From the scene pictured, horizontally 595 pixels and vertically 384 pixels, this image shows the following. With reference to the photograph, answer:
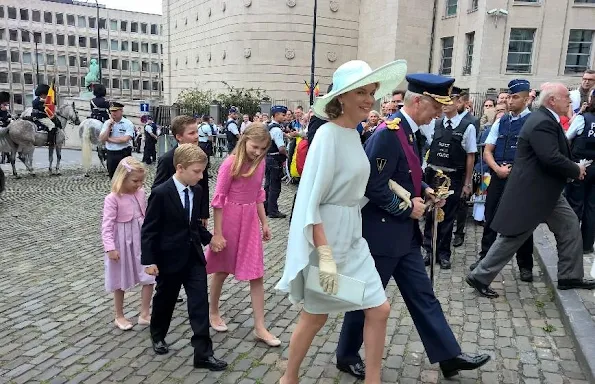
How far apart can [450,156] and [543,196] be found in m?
1.65

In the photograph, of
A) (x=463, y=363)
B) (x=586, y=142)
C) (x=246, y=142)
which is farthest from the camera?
(x=586, y=142)

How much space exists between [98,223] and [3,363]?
5.05 metres

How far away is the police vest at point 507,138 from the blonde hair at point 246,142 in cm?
334

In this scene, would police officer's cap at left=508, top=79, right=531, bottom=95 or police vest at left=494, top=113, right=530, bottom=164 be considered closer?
police officer's cap at left=508, top=79, right=531, bottom=95

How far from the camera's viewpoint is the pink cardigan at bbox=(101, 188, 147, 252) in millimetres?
4082

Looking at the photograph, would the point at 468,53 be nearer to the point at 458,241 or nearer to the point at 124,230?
the point at 458,241

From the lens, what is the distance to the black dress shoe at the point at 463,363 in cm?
329

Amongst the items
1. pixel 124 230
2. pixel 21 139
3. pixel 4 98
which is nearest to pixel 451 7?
pixel 4 98

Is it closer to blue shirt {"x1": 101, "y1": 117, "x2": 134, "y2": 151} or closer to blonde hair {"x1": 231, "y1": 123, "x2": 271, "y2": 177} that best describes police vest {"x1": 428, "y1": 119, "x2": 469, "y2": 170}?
blonde hair {"x1": 231, "y1": 123, "x2": 271, "y2": 177}

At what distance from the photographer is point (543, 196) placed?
4566 millimetres

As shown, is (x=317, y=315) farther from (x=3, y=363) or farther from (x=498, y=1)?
(x=498, y=1)

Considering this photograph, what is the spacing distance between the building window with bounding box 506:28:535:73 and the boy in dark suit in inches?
1168

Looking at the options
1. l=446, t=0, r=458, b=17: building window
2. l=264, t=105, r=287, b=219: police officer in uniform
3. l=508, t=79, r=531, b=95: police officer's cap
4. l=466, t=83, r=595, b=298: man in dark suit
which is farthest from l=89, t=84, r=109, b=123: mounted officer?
l=446, t=0, r=458, b=17: building window

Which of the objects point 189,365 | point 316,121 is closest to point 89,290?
point 189,365
